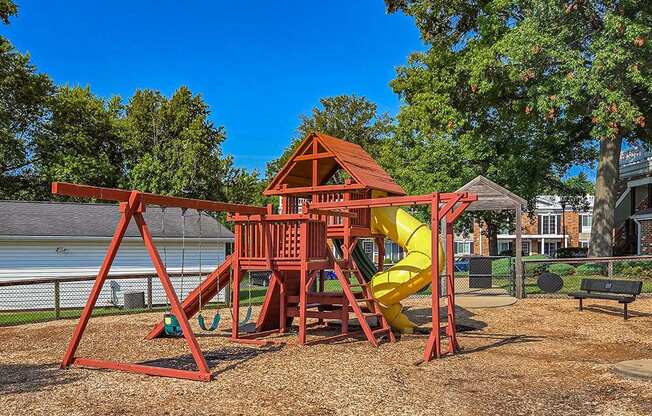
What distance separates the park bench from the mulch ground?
83 centimetres

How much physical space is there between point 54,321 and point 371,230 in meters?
8.49

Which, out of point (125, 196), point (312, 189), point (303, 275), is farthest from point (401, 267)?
point (125, 196)

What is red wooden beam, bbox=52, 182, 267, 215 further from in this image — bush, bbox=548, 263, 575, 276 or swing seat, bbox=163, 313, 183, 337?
bush, bbox=548, 263, 575, 276

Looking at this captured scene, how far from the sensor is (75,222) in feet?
76.2

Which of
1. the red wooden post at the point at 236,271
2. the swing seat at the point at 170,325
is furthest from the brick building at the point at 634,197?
the swing seat at the point at 170,325

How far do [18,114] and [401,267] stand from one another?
105ft

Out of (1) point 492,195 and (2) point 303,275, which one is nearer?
(2) point 303,275

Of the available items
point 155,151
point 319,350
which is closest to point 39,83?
point 155,151

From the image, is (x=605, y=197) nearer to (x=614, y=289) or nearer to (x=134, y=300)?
(x=614, y=289)

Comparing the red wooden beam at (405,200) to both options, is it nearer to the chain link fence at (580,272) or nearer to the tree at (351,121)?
the chain link fence at (580,272)

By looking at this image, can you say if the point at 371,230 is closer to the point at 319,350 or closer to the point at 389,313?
the point at 389,313

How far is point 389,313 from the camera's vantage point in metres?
12.7

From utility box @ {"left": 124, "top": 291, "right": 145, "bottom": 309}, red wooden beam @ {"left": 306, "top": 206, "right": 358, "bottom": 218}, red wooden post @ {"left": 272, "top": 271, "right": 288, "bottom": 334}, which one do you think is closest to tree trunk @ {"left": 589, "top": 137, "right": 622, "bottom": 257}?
red wooden beam @ {"left": 306, "top": 206, "right": 358, "bottom": 218}

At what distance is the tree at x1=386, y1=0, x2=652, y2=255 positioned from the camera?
19.7m
